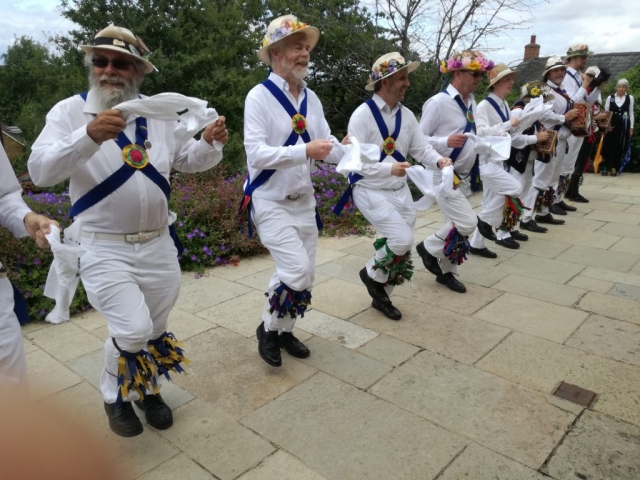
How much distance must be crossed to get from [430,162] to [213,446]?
2.79 metres

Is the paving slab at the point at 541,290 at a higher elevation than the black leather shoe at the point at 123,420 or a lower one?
lower

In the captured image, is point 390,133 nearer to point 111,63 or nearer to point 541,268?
point 111,63

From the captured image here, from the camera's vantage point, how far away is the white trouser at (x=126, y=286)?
2531mm

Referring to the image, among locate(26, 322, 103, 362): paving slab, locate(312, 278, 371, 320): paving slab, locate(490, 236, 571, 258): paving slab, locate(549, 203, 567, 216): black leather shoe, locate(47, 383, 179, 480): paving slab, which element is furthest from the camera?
locate(549, 203, 567, 216): black leather shoe

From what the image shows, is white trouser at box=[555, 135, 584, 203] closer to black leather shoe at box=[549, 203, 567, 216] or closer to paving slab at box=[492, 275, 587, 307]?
black leather shoe at box=[549, 203, 567, 216]

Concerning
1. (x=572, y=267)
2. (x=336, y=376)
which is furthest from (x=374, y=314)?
(x=572, y=267)

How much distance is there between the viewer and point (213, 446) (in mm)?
2719

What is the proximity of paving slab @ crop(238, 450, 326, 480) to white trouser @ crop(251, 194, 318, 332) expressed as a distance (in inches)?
40.7

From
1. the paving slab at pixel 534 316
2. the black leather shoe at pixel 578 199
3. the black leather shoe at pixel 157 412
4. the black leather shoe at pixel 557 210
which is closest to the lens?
the black leather shoe at pixel 157 412

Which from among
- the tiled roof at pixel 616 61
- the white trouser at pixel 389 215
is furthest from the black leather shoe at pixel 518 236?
the tiled roof at pixel 616 61

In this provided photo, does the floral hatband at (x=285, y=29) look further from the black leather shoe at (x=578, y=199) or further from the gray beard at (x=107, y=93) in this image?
the black leather shoe at (x=578, y=199)

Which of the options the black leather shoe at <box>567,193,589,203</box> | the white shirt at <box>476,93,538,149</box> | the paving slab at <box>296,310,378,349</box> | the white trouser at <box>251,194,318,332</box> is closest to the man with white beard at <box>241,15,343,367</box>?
the white trouser at <box>251,194,318,332</box>

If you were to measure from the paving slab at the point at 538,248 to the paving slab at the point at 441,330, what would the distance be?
2150 millimetres

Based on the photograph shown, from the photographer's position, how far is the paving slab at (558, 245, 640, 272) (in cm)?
582
